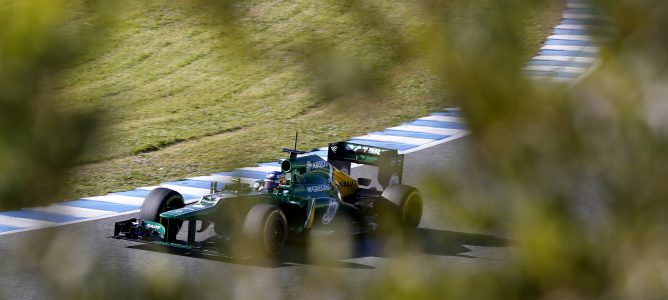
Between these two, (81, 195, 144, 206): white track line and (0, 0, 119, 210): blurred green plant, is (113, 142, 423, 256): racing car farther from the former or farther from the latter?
(0, 0, 119, 210): blurred green plant

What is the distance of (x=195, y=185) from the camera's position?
39.3ft

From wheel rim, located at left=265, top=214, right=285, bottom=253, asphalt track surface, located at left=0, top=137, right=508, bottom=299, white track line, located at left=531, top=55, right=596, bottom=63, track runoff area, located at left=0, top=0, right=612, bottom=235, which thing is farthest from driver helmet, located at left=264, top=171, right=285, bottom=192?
white track line, located at left=531, top=55, right=596, bottom=63

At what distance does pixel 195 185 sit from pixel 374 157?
8.02 ft

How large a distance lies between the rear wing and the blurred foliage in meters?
8.21

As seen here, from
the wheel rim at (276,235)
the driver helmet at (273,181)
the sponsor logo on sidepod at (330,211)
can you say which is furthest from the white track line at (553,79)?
the sponsor logo on sidepod at (330,211)

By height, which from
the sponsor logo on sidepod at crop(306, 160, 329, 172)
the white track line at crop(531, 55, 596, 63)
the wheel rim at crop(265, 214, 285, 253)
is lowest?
the wheel rim at crop(265, 214, 285, 253)

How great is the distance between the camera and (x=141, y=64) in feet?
8.70

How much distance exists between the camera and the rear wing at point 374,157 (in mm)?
10539

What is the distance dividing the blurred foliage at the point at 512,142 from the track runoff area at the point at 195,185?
0.06m

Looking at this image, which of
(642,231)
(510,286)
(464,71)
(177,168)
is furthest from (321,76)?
(177,168)

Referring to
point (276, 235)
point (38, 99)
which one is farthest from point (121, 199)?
point (38, 99)

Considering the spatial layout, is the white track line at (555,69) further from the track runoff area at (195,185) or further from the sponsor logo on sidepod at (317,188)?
the sponsor logo on sidepod at (317,188)

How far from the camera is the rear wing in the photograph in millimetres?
10539

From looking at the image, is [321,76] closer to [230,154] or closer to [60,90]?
[230,154]
